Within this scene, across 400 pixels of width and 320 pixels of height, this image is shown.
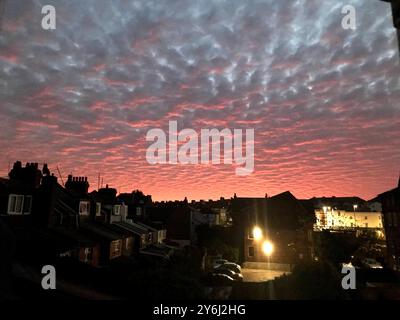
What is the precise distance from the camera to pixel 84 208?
3098 cm

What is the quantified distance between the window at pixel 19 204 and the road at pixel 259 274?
2387cm

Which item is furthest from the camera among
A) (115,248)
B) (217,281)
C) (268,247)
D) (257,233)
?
(257,233)

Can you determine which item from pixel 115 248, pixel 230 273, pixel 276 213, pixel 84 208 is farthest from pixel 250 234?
pixel 84 208

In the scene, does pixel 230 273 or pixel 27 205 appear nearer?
pixel 27 205

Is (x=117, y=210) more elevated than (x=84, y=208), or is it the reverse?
(x=117, y=210)

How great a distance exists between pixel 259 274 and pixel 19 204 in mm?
28674

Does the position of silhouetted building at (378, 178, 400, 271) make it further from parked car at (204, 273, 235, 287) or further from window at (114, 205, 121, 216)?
window at (114, 205, 121, 216)

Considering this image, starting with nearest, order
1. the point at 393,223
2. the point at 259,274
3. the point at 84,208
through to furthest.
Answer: the point at 84,208, the point at 259,274, the point at 393,223

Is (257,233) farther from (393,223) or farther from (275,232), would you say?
(393,223)

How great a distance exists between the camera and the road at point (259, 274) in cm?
3313

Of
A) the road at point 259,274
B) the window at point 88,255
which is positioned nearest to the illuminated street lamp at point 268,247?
the road at point 259,274
